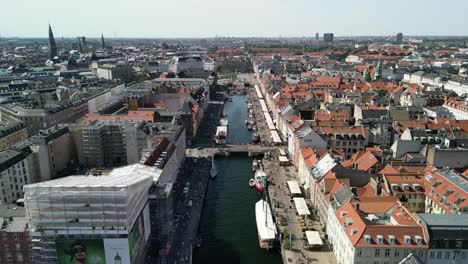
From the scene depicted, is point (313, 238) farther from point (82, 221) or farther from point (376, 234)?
point (82, 221)

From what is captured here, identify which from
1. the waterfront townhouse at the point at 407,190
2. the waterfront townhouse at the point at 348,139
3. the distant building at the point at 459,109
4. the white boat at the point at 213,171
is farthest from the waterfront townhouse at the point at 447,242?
the distant building at the point at 459,109

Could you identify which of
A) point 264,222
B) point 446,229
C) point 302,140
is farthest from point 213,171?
point 446,229

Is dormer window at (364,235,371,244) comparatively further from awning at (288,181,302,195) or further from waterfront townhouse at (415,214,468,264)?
awning at (288,181,302,195)

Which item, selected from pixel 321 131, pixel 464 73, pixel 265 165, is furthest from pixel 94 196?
pixel 464 73

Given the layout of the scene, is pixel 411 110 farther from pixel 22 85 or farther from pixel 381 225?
pixel 22 85

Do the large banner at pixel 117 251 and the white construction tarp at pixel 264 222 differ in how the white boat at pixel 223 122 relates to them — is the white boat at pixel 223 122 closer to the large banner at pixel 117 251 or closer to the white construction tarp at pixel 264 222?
the white construction tarp at pixel 264 222

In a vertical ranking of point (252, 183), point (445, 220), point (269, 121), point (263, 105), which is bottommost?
point (252, 183)
